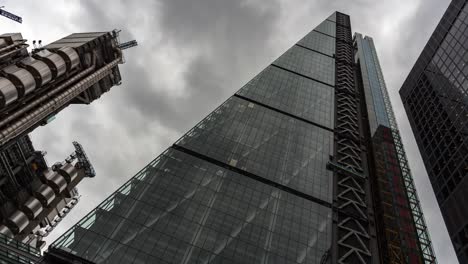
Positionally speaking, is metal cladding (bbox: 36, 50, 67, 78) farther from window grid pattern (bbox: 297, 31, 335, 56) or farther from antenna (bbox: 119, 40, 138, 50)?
antenna (bbox: 119, 40, 138, 50)

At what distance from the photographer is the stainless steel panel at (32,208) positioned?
169 feet

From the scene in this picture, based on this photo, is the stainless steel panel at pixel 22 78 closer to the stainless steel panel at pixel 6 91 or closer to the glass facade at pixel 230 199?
the stainless steel panel at pixel 6 91

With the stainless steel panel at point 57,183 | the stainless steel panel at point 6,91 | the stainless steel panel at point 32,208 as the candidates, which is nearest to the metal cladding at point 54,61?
the stainless steel panel at point 6,91

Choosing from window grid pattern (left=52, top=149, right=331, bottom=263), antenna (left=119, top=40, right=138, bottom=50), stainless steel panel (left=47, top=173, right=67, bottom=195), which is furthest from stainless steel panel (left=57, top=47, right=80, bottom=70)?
antenna (left=119, top=40, right=138, bottom=50)

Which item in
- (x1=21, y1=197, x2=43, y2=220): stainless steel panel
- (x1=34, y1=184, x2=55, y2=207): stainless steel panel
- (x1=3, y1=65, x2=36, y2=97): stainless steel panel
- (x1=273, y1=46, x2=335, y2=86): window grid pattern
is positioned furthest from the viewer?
(x1=273, y1=46, x2=335, y2=86): window grid pattern

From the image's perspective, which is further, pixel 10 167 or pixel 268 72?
pixel 268 72

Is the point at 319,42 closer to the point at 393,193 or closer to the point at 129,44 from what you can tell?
the point at 393,193

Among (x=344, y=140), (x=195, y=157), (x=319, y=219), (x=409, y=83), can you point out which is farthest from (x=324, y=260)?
(x=409, y=83)

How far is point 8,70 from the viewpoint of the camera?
38.2 metres

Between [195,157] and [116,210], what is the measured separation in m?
10.4

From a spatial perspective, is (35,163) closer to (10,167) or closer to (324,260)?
(10,167)

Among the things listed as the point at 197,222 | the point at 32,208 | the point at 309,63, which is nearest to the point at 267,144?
the point at 197,222

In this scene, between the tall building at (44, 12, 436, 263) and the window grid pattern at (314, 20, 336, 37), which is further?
the window grid pattern at (314, 20, 336, 37)

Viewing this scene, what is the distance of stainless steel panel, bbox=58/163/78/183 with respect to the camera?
202 feet
